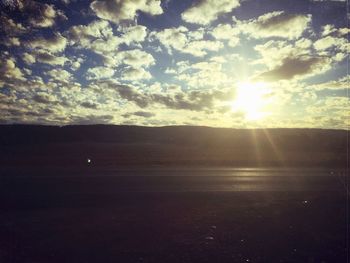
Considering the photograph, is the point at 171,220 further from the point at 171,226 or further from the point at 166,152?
the point at 166,152

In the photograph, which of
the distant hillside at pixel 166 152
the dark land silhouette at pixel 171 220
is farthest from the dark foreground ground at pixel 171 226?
the distant hillside at pixel 166 152

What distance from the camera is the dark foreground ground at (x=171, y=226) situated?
8.02m

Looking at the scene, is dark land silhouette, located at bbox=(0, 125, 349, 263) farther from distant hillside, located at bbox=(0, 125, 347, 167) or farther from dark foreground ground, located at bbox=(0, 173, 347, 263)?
distant hillside, located at bbox=(0, 125, 347, 167)

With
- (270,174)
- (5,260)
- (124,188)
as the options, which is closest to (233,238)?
(5,260)

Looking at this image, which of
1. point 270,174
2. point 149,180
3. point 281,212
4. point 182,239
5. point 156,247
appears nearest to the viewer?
point 156,247

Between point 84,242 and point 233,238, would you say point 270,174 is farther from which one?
point 84,242

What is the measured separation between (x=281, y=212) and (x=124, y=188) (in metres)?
7.42

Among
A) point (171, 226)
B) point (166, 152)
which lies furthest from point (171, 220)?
point (166, 152)

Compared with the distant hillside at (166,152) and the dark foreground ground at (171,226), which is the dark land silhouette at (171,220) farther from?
the distant hillside at (166,152)

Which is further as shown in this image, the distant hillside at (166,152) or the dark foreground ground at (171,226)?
the distant hillside at (166,152)

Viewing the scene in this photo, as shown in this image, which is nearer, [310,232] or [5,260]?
[5,260]

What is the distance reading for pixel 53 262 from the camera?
24.2ft

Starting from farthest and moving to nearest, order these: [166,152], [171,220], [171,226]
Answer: [166,152] → [171,220] → [171,226]

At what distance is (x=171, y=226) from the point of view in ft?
33.6
